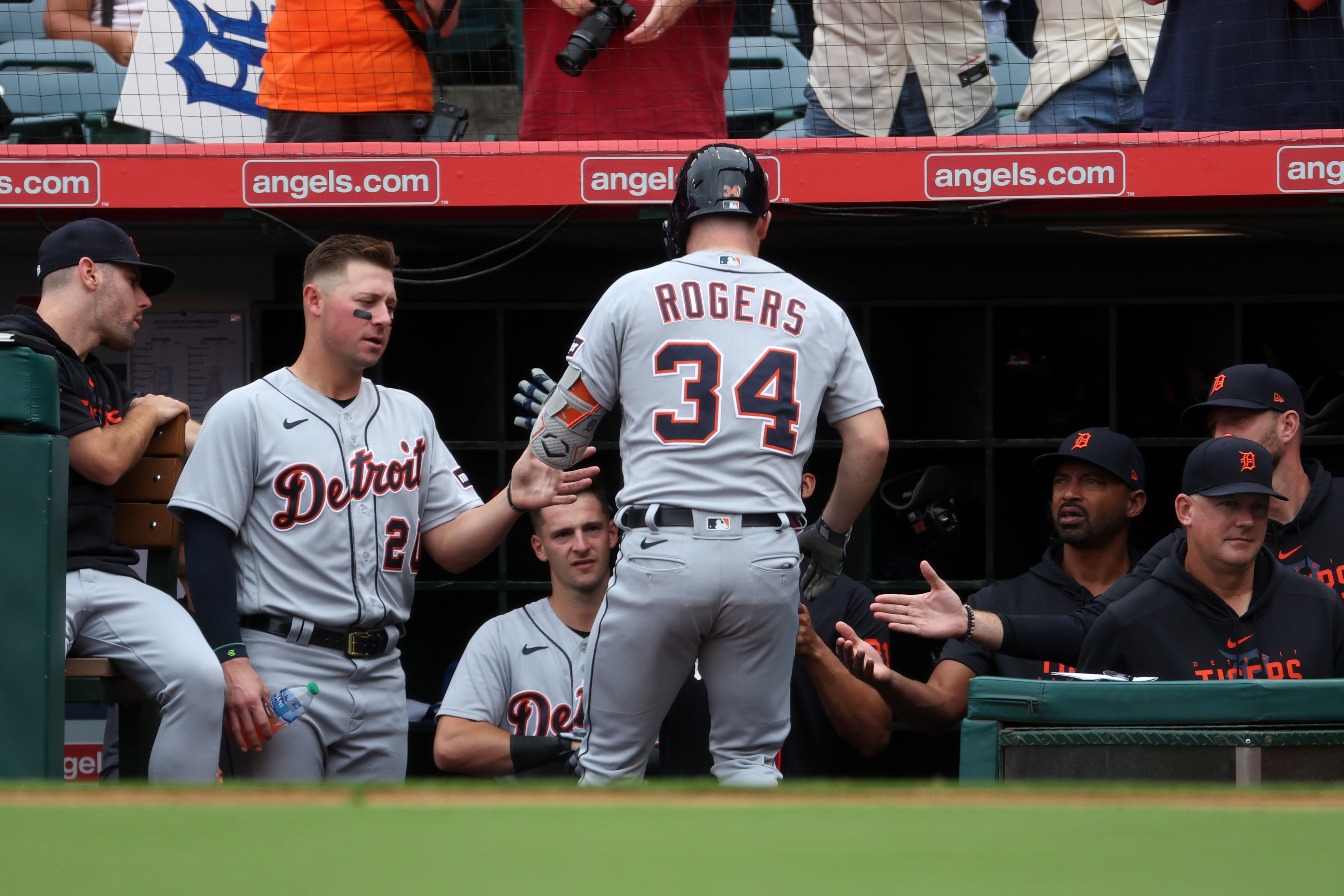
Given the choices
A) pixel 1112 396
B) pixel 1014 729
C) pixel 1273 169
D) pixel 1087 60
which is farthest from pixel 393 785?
pixel 1087 60

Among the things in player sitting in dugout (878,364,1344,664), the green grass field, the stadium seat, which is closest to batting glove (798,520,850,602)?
player sitting in dugout (878,364,1344,664)

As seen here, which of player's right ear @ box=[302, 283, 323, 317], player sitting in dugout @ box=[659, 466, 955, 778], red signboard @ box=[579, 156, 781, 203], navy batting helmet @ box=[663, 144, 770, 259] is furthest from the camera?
red signboard @ box=[579, 156, 781, 203]

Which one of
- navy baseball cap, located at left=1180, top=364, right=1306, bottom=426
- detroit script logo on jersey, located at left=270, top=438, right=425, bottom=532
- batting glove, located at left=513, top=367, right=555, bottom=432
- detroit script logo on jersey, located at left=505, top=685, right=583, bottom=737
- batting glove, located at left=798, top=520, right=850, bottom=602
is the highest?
navy baseball cap, located at left=1180, top=364, right=1306, bottom=426

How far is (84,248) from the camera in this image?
3.07 meters

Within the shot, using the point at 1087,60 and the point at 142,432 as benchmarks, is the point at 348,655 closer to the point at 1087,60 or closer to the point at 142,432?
the point at 142,432

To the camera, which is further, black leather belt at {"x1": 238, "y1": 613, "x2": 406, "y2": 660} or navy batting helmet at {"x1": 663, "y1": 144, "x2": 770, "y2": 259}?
black leather belt at {"x1": 238, "y1": 613, "x2": 406, "y2": 660}

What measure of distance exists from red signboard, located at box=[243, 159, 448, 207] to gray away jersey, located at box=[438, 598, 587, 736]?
1.28m

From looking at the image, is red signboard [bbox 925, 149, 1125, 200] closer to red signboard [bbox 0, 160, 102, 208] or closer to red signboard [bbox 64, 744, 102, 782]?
red signboard [bbox 0, 160, 102, 208]

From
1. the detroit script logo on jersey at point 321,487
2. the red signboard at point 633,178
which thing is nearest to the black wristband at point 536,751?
the detroit script logo on jersey at point 321,487

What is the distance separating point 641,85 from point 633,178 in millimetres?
685

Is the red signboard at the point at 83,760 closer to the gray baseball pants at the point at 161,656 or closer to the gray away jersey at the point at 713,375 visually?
the gray baseball pants at the point at 161,656

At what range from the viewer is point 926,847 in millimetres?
1257

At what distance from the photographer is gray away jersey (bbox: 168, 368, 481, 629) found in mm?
2934

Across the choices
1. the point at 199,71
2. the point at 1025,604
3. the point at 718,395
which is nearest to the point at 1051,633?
the point at 1025,604
